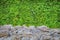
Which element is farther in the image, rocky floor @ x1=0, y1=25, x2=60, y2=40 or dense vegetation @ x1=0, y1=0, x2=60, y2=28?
dense vegetation @ x1=0, y1=0, x2=60, y2=28

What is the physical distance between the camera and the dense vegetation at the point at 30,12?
646 centimetres

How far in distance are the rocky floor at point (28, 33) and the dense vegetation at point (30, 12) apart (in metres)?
0.59

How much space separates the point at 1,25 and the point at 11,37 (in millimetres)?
919

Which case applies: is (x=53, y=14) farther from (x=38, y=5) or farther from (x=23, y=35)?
(x=23, y=35)

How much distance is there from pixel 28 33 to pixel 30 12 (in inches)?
54.3

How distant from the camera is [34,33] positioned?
5547 millimetres

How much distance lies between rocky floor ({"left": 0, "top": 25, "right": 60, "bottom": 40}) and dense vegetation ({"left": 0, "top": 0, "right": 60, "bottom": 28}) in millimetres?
593

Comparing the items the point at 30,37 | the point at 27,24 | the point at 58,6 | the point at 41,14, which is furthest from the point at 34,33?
the point at 58,6

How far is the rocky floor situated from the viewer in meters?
5.37

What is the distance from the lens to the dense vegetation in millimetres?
6465

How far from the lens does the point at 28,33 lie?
555 cm

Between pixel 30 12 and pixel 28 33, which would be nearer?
pixel 28 33

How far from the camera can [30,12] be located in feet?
22.4

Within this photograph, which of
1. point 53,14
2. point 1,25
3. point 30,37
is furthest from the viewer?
point 53,14
